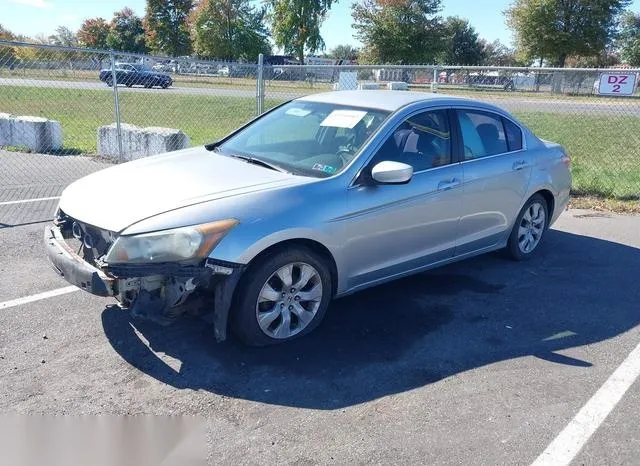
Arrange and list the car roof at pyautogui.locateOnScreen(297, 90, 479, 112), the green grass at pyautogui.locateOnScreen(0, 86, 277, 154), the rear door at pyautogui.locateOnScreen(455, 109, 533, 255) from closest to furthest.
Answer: the car roof at pyautogui.locateOnScreen(297, 90, 479, 112) < the rear door at pyautogui.locateOnScreen(455, 109, 533, 255) < the green grass at pyautogui.locateOnScreen(0, 86, 277, 154)

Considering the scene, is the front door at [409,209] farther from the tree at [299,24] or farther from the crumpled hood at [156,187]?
the tree at [299,24]

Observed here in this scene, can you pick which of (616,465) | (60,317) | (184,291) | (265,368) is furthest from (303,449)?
(60,317)

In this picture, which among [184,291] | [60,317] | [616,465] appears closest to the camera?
[616,465]

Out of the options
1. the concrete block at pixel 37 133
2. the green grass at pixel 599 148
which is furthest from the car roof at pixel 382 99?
the concrete block at pixel 37 133

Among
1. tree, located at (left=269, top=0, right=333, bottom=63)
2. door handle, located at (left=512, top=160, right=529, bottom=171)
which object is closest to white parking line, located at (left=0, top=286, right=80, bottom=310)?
door handle, located at (left=512, top=160, right=529, bottom=171)

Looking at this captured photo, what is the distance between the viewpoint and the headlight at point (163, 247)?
11.1 ft

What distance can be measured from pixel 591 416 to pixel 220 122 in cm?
1455

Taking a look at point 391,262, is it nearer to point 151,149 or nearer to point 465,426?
point 465,426

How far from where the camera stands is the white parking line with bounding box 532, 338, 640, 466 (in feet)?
9.42

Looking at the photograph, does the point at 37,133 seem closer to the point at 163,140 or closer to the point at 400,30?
the point at 163,140

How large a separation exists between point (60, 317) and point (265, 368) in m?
1.71

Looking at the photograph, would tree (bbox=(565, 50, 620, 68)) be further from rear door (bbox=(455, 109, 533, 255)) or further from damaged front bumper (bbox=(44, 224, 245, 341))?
damaged front bumper (bbox=(44, 224, 245, 341))

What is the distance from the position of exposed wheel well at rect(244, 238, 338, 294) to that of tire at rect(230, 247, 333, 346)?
→ 3 cm

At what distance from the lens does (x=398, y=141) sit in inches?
174
